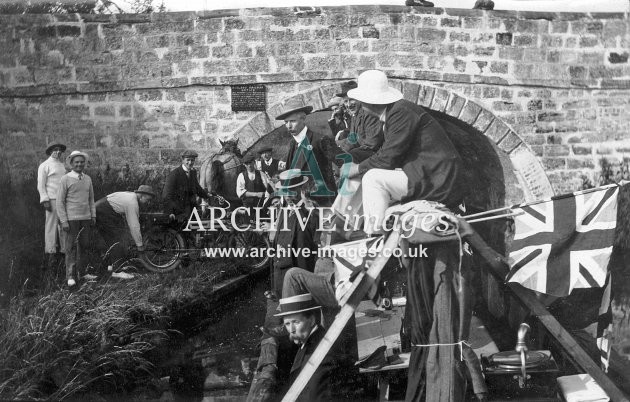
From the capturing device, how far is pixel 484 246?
501 centimetres

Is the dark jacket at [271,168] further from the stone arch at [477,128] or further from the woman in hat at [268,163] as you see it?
the stone arch at [477,128]

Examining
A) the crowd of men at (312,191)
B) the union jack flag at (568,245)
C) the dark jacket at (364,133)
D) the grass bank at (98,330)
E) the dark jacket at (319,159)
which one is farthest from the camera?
the dark jacket at (319,159)

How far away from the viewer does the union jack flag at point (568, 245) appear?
16.8 feet

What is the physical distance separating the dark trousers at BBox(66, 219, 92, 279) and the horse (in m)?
0.97

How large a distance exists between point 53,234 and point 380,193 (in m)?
2.56

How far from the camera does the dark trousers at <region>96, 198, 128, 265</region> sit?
18.1 ft

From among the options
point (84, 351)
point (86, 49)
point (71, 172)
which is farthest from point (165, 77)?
point (84, 351)

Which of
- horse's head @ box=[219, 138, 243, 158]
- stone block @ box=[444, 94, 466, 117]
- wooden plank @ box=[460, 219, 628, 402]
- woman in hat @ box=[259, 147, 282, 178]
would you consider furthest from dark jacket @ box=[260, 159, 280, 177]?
wooden plank @ box=[460, 219, 628, 402]

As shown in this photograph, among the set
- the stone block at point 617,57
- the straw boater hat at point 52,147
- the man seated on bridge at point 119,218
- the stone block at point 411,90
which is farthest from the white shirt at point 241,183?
the stone block at point 617,57

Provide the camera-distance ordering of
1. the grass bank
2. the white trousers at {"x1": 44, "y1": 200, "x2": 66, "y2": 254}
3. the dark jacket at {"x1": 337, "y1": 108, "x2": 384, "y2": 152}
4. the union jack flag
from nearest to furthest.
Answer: the grass bank < the union jack flag < the dark jacket at {"x1": 337, "y1": 108, "x2": 384, "y2": 152} < the white trousers at {"x1": 44, "y1": 200, "x2": 66, "y2": 254}

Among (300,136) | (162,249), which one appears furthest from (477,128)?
(162,249)

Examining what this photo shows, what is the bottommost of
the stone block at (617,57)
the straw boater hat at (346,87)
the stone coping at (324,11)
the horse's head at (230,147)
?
the horse's head at (230,147)

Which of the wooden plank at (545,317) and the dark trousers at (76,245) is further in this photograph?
the dark trousers at (76,245)

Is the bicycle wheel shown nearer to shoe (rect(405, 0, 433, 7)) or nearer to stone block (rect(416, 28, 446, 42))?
stone block (rect(416, 28, 446, 42))
